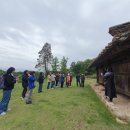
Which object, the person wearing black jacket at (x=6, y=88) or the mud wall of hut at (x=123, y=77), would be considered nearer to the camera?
the person wearing black jacket at (x=6, y=88)

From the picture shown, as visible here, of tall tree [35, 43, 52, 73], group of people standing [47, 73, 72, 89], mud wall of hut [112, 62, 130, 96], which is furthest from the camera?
tall tree [35, 43, 52, 73]

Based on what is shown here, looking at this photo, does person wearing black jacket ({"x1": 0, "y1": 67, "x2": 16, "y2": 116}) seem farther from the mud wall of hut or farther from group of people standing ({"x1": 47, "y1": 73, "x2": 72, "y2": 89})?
group of people standing ({"x1": 47, "y1": 73, "x2": 72, "y2": 89})

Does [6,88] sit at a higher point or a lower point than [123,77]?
lower

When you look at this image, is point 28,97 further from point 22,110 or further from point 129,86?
point 129,86

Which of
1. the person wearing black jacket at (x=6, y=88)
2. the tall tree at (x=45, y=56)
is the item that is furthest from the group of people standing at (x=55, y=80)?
the tall tree at (x=45, y=56)

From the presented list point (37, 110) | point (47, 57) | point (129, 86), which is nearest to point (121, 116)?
point (37, 110)

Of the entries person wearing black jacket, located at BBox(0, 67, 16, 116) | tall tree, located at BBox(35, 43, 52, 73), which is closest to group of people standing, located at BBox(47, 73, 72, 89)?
person wearing black jacket, located at BBox(0, 67, 16, 116)

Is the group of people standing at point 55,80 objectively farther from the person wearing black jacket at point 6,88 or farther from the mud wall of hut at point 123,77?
the person wearing black jacket at point 6,88

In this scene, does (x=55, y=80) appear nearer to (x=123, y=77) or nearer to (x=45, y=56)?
(x=123, y=77)

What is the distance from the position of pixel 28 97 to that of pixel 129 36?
669cm

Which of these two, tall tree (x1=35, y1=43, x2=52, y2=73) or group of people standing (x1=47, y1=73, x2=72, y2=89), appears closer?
group of people standing (x1=47, y1=73, x2=72, y2=89)

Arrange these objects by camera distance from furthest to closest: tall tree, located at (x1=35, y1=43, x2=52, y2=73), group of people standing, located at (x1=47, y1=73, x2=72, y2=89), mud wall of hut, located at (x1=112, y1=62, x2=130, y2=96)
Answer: tall tree, located at (x1=35, y1=43, x2=52, y2=73) → group of people standing, located at (x1=47, y1=73, x2=72, y2=89) → mud wall of hut, located at (x1=112, y1=62, x2=130, y2=96)

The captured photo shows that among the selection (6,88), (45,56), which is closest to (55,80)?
(6,88)

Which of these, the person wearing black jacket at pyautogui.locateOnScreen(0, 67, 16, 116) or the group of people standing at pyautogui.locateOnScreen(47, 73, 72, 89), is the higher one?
the group of people standing at pyautogui.locateOnScreen(47, 73, 72, 89)
